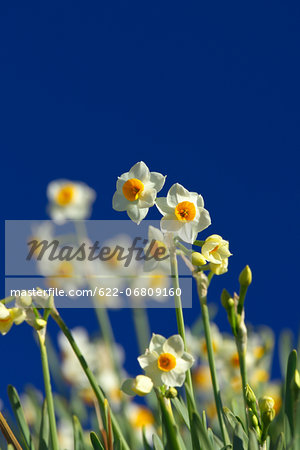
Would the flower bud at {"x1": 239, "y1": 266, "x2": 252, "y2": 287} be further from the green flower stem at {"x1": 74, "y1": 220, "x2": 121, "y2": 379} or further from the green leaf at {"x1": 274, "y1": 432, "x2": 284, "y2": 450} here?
the green flower stem at {"x1": 74, "y1": 220, "x2": 121, "y2": 379}

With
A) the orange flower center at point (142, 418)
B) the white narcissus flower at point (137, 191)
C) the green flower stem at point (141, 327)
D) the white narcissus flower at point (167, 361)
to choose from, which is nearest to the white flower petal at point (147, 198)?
the white narcissus flower at point (137, 191)

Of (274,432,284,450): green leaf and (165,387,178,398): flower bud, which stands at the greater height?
(165,387,178,398): flower bud

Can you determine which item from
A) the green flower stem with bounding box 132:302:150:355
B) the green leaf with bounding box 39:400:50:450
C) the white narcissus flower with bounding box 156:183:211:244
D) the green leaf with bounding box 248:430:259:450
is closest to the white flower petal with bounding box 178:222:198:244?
the white narcissus flower with bounding box 156:183:211:244

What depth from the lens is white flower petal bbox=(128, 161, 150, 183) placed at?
0.98 meters

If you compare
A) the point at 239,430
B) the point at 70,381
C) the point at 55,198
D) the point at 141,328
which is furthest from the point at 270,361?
the point at 239,430

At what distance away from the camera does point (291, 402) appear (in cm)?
103

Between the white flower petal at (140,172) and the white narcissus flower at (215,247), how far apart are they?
0.16m

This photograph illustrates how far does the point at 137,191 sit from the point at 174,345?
278 millimetres

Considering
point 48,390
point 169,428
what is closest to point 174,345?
point 169,428

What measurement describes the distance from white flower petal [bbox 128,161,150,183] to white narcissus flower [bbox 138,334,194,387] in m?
0.28

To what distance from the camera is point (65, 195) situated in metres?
2.43

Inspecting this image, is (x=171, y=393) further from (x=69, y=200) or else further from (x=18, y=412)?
(x=69, y=200)

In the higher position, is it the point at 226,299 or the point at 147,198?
the point at 147,198

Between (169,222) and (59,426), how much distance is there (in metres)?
1.62
